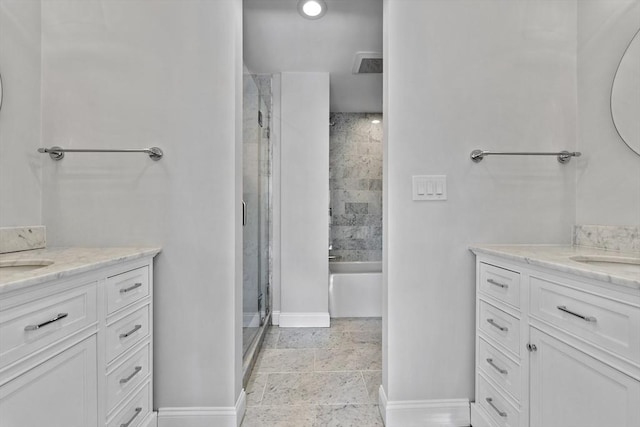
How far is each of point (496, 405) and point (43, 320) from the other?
1.65 metres

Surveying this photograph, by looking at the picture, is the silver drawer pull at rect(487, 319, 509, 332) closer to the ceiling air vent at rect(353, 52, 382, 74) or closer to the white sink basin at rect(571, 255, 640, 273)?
the white sink basin at rect(571, 255, 640, 273)

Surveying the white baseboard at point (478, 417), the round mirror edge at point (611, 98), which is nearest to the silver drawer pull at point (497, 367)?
the white baseboard at point (478, 417)

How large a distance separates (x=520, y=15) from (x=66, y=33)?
2173 millimetres

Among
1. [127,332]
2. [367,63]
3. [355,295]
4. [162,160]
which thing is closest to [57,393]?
[127,332]

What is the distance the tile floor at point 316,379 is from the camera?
169 centimetres

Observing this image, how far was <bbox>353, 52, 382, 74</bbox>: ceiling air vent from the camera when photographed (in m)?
2.79

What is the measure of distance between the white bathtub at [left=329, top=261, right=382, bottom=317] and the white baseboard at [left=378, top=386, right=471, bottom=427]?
1.73m

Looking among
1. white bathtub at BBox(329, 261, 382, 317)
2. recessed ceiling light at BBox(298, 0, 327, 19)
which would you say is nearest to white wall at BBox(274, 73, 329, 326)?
white bathtub at BBox(329, 261, 382, 317)

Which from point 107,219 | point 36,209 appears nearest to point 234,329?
point 107,219

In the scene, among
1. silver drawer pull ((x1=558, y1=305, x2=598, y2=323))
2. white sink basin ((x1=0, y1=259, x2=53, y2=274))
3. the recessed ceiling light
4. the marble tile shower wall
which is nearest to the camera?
silver drawer pull ((x1=558, y1=305, x2=598, y2=323))

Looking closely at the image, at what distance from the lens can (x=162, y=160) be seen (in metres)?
1.56

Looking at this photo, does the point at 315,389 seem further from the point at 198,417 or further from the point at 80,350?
the point at 80,350

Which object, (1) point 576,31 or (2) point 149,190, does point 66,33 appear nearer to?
(2) point 149,190

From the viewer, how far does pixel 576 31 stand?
5.37 feet
